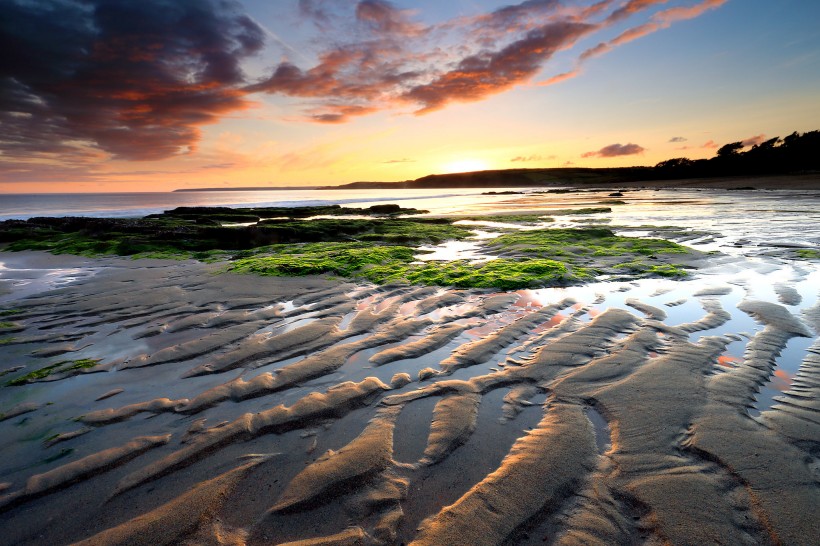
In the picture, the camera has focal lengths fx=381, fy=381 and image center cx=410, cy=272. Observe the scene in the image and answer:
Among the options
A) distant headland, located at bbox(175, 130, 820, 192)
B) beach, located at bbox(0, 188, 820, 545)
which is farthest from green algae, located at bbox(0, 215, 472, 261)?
distant headland, located at bbox(175, 130, 820, 192)

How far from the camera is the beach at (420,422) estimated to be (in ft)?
7.32

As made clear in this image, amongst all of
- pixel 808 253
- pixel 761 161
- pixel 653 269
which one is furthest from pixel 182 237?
pixel 761 161

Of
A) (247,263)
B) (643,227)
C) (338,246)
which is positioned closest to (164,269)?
(247,263)

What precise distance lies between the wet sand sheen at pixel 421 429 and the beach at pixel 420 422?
2 centimetres

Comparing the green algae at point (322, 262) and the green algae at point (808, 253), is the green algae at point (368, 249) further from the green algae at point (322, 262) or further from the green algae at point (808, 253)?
the green algae at point (808, 253)

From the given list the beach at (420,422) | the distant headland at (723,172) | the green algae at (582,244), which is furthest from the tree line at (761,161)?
the beach at (420,422)

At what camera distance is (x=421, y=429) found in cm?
314

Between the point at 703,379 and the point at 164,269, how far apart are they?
39.2ft

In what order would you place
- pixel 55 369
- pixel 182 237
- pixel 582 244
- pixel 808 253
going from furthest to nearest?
pixel 182 237 → pixel 582 244 → pixel 808 253 → pixel 55 369

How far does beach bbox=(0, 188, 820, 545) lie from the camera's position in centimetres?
223

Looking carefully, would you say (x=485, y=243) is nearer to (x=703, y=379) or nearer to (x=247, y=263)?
(x=247, y=263)

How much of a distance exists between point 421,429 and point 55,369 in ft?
14.7

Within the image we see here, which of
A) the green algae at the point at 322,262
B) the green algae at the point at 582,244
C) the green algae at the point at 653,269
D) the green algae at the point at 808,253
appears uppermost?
the green algae at the point at 322,262

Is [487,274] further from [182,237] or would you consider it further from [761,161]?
[761,161]
